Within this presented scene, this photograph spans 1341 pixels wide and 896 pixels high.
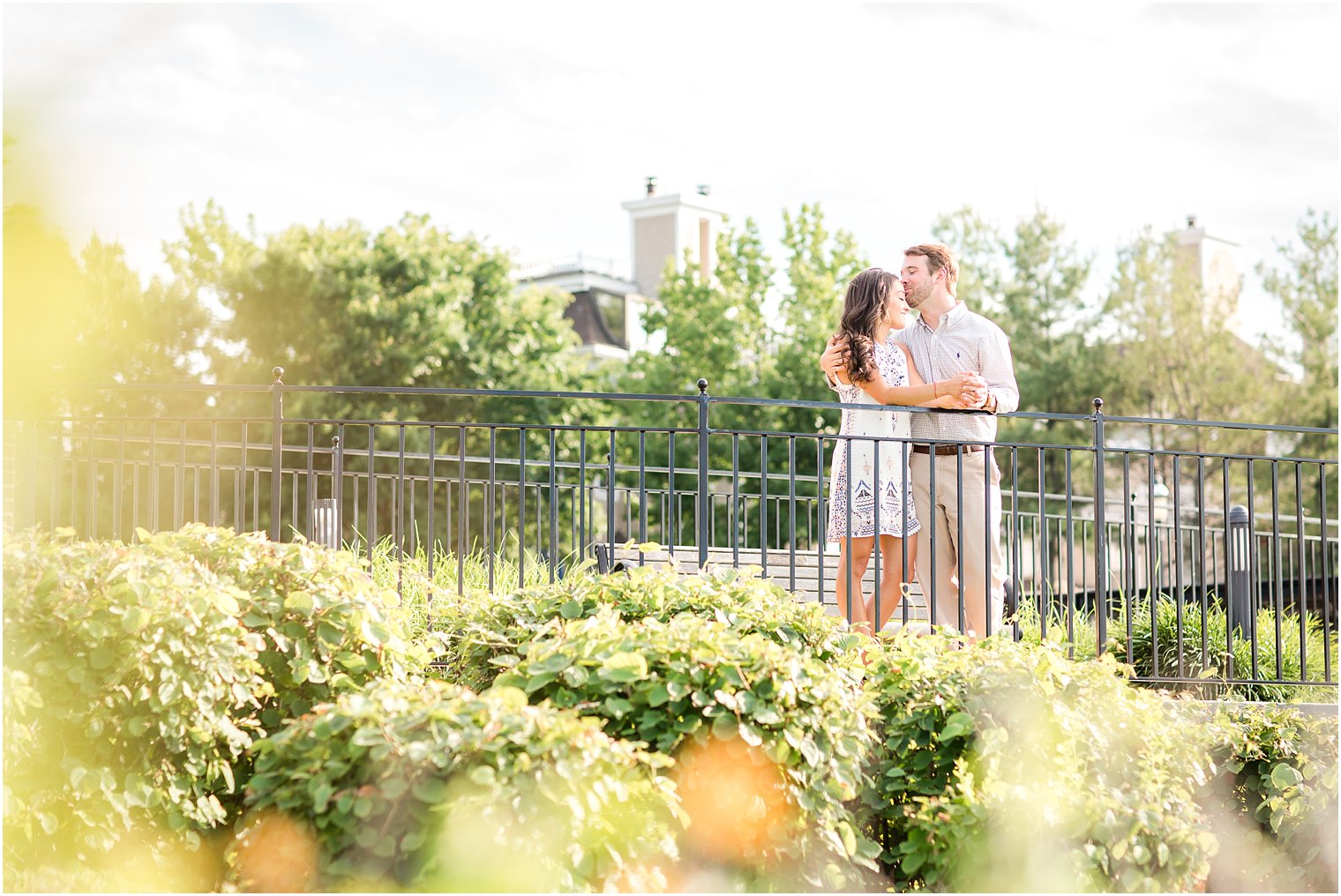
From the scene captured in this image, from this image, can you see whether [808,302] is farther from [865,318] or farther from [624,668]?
[624,668]

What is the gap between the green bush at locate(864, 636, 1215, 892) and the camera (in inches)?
138

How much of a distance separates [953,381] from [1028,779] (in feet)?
7.52

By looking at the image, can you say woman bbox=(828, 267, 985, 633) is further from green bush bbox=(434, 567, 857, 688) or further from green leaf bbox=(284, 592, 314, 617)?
green leaf bbox=(284, 592, 314, 617)

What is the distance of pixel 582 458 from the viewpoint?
220 inches

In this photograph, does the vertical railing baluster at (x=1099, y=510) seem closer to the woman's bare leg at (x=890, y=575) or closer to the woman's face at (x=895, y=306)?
the woman's bare leg at (x=890, y=575)

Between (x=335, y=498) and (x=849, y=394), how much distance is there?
2.47 m

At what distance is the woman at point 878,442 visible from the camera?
5.48m

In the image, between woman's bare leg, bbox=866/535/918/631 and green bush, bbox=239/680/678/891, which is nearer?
green bush, bbox=239/680/678/891

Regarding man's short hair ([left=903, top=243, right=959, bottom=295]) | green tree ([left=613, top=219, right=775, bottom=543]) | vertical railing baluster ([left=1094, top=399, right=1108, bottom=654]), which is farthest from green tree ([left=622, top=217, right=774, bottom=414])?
vertical railing baluster ([left=1094, top=399, right=1108, bottom=654])

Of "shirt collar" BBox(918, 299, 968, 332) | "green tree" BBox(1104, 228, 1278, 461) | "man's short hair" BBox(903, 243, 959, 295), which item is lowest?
"shirt collar" BBox(918, 299, 968, 332)

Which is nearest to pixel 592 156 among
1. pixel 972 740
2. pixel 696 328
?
pixel 696 328

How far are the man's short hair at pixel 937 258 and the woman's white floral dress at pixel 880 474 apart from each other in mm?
468

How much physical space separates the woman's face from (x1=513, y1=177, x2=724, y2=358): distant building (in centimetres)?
2826

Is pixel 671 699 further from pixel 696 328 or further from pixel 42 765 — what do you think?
pixel 696 328
